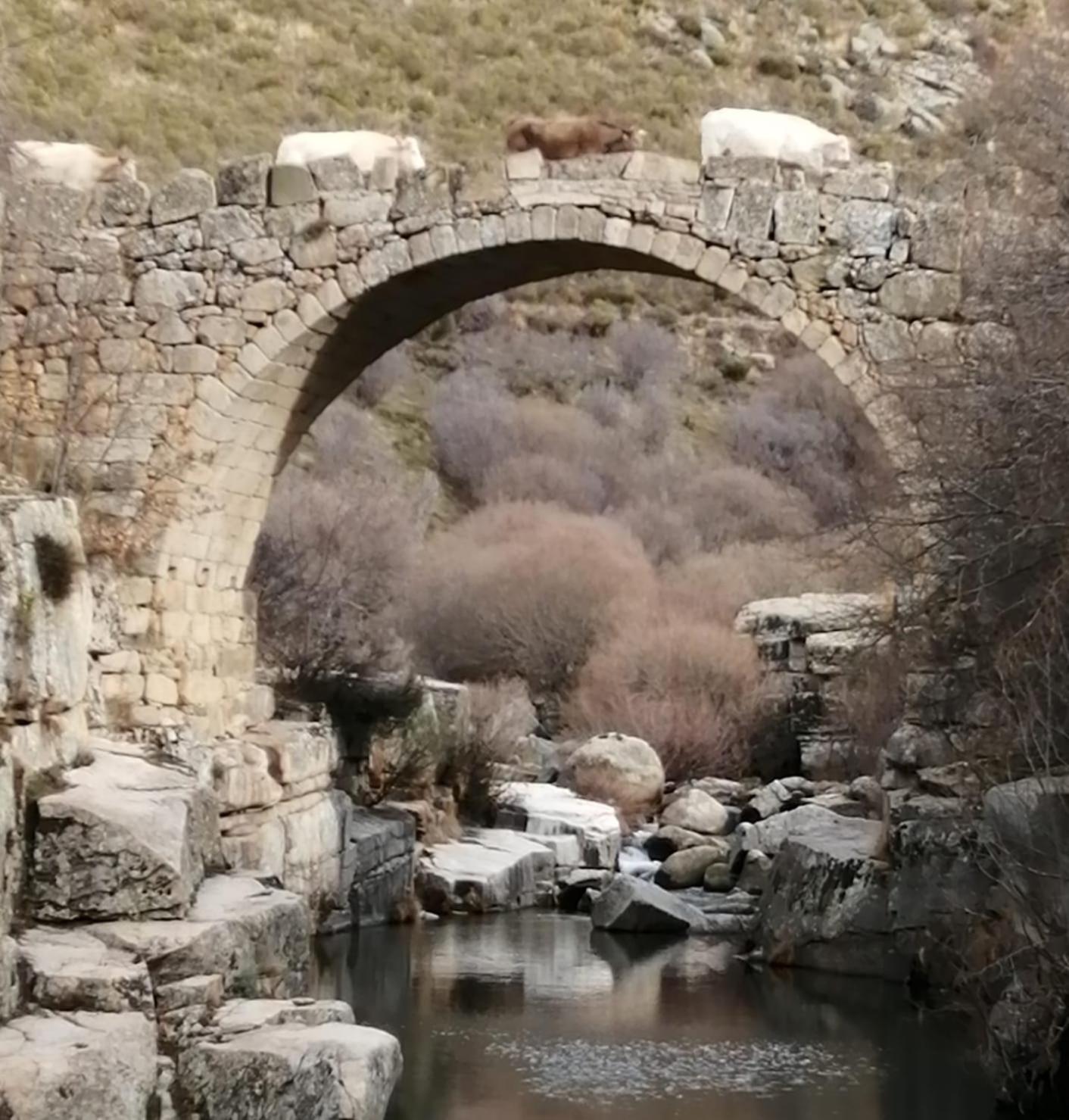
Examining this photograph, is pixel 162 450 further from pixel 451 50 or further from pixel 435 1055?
pixel 451 50

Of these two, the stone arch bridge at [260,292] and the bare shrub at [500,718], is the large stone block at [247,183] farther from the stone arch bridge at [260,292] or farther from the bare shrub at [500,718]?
the bare shrub at [500,718]

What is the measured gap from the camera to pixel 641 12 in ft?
97.8

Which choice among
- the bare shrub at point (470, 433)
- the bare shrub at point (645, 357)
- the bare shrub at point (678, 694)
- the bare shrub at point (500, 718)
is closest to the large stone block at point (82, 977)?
the bare shrub at point (500, 718)

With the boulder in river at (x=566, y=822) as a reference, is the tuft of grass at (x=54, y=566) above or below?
above

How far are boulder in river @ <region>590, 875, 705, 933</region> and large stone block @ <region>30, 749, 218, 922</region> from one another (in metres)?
5.40

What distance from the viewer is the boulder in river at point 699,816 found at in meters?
14.5

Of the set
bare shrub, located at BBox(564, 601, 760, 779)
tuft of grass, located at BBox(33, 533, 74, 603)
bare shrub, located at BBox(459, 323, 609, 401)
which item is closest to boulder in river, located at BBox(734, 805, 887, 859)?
bare shrub, located at BBox(564, 601, 760, 779)

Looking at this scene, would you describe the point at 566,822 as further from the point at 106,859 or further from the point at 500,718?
the point at 106,859

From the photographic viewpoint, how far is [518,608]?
19906 mm

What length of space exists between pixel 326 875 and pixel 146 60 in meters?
17.6

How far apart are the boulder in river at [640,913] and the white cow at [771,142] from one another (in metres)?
4.74

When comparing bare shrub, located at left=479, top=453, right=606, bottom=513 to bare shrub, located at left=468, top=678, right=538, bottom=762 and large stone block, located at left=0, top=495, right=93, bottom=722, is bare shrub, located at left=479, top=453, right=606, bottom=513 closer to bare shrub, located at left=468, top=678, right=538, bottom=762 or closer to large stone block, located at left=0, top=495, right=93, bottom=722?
bare shrub, located at left=468, top=678, right=538, bottom=762

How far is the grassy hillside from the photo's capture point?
24.0m

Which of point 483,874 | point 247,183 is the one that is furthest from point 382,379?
point 247,183
